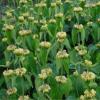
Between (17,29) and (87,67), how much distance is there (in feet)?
2.67

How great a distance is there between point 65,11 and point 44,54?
1.04 m

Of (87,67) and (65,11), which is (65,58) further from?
(65,11)

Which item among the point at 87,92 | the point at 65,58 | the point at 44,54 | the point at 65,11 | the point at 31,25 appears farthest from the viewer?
the point at 65,11

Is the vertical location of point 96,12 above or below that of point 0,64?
above

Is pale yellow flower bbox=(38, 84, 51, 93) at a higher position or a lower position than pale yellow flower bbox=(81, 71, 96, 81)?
lower

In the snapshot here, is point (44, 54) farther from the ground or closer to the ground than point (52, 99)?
farther from the ground

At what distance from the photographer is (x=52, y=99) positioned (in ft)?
6.08

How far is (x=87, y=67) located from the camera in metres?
1.98

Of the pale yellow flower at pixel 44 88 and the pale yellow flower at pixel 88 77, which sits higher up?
the pale yellow flower at pixel 88 77

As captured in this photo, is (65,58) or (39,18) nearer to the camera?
(65,58)

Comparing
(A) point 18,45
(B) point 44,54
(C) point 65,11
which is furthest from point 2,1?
(B) point 44,54

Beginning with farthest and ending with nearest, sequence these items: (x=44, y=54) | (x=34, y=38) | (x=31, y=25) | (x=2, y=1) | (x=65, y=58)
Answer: (x=2, y=1)
(x=31, y=25)
(x=34, y=38)
(x=44, y=54)
(x=65, y=58)

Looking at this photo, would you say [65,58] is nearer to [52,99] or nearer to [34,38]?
[52,99]

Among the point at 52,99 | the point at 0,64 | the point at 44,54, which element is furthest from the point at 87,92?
the point at 0,64
